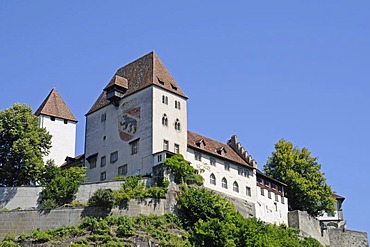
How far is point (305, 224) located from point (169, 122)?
22496mm

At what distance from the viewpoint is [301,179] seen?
89.6 m

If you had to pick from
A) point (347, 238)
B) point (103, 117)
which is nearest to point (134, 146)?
point (103, 117)

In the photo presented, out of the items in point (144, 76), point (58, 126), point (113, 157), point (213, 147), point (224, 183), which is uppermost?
point (144, 76)

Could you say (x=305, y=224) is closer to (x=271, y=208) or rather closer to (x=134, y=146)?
(x=271, y=208)

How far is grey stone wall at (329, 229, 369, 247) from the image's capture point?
89000 mm

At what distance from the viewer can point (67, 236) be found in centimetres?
6319

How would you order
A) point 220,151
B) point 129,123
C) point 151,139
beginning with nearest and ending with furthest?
point 151,139 < point 129,123 < point 220,151

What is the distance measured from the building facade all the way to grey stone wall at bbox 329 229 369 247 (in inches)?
391

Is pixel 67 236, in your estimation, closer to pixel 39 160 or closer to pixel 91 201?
pixel 91 201

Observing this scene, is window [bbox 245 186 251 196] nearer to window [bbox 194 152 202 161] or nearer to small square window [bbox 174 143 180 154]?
window [bbox 194 152 202 161]

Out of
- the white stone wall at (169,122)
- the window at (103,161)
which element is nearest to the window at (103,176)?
the window at (103,161)

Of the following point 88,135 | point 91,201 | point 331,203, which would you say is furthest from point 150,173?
point 331,203

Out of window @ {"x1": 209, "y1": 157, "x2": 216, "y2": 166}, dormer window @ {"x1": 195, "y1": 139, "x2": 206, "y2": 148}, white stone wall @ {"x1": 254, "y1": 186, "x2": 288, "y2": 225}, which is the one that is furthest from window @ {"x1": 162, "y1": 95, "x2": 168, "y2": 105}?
white stone wall @ {"x1": 254, "y1": 186, "x2": 288, "y2": 225}

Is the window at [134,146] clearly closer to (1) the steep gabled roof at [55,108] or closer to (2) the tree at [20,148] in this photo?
(2) the tree at [20,148]
